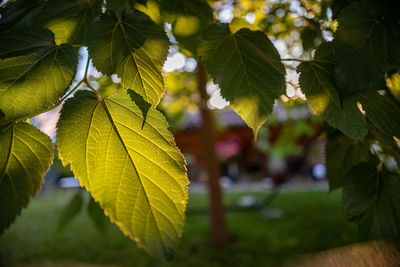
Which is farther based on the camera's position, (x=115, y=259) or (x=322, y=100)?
(x=115, y=259)

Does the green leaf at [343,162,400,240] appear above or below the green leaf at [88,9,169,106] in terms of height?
below

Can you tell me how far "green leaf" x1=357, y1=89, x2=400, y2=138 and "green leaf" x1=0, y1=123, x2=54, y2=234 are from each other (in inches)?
18.2

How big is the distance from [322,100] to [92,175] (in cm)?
35

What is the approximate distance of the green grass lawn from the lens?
2.67m

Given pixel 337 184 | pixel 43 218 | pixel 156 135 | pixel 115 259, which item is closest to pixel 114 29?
pixel 156 135

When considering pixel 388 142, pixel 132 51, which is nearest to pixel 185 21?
pixel 132 51

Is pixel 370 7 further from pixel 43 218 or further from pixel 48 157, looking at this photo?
pixel 43 218

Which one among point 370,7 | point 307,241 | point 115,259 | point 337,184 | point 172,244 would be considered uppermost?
point 370,7

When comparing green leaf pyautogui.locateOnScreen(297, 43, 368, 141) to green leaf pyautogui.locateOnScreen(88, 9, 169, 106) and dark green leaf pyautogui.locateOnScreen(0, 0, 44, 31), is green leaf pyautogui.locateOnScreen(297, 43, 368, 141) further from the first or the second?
dark green leaf pyautogui.locateOnScreen(0, 0, 44, 31)

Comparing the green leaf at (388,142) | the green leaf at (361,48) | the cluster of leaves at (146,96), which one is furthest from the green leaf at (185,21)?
the green leaf at (388,142)

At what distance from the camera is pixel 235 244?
9.94ft

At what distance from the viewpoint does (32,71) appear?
374 mm

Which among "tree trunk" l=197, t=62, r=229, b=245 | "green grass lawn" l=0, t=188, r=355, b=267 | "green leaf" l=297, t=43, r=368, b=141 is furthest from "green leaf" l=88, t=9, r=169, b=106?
"tree trunk" l=197, t=62, r=229, b=245

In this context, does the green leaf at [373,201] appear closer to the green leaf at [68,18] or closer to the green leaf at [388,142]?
the green leaf at [388,142]
